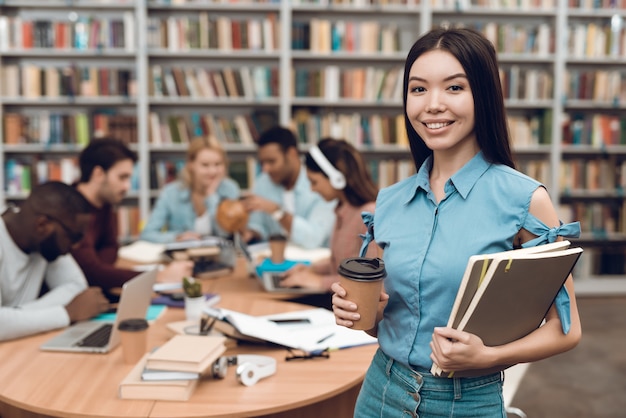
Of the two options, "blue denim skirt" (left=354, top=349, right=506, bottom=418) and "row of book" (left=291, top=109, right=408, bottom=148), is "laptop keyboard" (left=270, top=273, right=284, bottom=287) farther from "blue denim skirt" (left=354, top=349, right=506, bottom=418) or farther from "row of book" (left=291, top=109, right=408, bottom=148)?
"row of book" (left=291, top=109, right=408, bottom=148)

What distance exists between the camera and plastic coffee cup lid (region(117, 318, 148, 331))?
1780 mm

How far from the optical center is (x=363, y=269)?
116cm

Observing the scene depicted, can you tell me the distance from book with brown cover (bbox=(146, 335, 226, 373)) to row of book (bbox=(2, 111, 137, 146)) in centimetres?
360

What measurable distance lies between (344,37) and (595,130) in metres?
2.25

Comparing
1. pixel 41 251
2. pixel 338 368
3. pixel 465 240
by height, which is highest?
pixel 465 240

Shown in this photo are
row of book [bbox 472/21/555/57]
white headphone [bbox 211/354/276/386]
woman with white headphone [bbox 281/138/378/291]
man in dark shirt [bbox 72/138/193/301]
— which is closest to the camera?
white headphone [bbox 211/354/276/386]

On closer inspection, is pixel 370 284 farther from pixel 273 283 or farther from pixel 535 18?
pixel 535 18

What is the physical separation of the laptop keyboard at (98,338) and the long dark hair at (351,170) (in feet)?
3.54

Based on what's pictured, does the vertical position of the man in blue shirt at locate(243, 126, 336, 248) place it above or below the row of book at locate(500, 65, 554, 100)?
below

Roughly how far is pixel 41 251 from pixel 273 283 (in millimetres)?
912

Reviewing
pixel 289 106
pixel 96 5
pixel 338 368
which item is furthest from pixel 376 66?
pixel 338 368

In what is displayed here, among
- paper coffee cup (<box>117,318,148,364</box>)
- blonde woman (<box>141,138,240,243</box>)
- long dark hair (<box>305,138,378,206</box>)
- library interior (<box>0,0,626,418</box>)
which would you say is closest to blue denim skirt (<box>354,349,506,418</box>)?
paper coffee cup (<box>117,318,148,364</box>)

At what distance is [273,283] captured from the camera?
8.66ft

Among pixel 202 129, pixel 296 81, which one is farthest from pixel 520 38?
pixel 202 129
